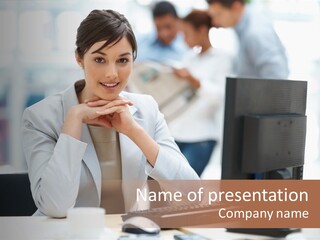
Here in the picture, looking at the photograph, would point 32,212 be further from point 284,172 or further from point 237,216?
point 284,172

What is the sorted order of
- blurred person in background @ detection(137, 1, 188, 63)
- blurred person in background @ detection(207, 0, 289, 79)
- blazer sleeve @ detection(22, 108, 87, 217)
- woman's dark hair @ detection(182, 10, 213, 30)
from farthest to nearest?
blurred person in background @ detection(137, 1, 188, 63) → woman's dark hair @ detection(182, 10, 213, 30) → blurred person in background @ detection(207, 0, 289, 79) → blazer sleeve @ detection(22, 108, 87, 217)

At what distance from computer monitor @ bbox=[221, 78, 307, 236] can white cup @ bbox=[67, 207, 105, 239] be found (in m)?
0.27

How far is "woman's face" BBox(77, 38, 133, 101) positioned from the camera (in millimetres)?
1322

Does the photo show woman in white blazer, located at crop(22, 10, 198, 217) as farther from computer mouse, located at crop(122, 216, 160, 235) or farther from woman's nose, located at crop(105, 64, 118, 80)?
computer mouse, located at crop(122, 216, 160, 235)

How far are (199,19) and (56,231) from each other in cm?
174

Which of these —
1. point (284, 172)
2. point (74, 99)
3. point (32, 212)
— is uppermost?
point (74, 99)

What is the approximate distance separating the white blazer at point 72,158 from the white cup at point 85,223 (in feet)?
0.57

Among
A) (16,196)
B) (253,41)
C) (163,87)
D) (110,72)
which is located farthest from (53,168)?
(253,41)

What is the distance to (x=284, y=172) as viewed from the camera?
1.20m

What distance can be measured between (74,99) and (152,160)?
0.79ft

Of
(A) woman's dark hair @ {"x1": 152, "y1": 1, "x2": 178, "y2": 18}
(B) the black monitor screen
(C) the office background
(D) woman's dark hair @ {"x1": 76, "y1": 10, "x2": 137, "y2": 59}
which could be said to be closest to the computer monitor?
(B) the black monitor screen

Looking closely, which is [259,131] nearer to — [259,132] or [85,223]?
[259,132]

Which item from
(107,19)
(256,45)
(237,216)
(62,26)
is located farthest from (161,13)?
(237,216)

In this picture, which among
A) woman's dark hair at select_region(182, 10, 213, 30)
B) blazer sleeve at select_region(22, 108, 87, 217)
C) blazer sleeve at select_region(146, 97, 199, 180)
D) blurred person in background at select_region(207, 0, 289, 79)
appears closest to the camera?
blazer sleeve at select_region(22, 108, 87, 217)
